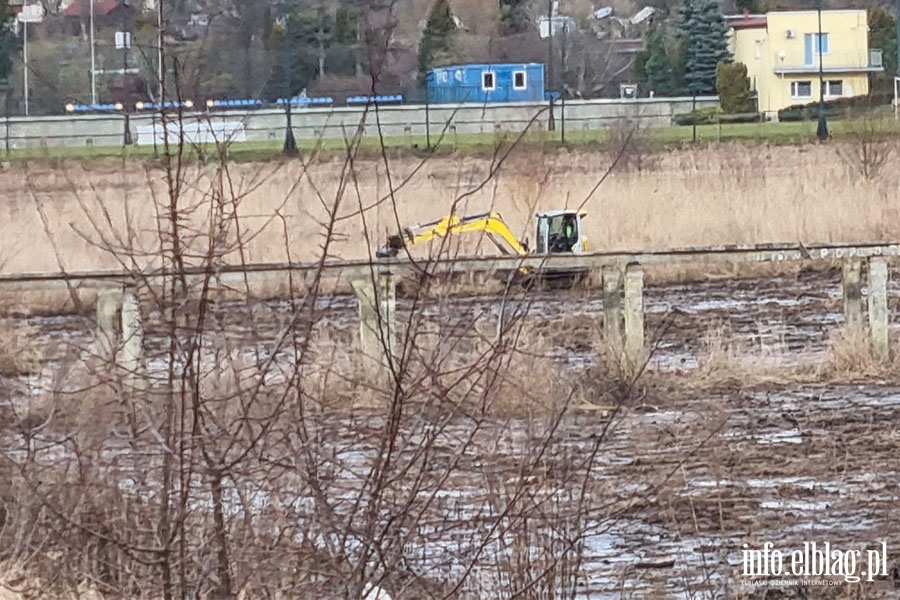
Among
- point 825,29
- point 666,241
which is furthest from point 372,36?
point 825,29

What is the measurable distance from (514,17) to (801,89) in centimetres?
1338

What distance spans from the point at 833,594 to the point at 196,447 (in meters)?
3.07

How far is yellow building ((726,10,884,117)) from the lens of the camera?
241 ft

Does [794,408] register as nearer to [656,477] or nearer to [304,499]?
[656,477]

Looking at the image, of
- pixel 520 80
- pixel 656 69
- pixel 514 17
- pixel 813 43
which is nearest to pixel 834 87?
pixel 813 43

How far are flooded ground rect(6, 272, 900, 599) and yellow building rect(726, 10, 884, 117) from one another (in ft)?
198

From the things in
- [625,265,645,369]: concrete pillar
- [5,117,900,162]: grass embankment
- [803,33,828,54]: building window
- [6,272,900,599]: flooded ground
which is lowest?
[6,272,900,599]: flooded ground

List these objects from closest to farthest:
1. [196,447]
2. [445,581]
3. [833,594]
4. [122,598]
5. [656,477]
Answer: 1. [196,447]
2. [122,598]
3. [445,581]
4. [833,594]
5. [656,477]

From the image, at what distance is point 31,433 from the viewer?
527 cm

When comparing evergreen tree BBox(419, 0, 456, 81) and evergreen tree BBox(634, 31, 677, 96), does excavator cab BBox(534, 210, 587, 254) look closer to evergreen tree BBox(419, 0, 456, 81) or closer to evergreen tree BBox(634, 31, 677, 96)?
evergreen tree BBox(419, 0, 456, 81)

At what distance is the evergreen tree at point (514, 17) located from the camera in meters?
73.0

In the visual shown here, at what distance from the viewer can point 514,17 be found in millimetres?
73250

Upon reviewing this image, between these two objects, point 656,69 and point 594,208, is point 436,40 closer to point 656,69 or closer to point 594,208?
point 656,69

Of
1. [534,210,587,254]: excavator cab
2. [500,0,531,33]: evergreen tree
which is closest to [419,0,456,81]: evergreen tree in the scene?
[500,0,531,33]: evergreen tree
